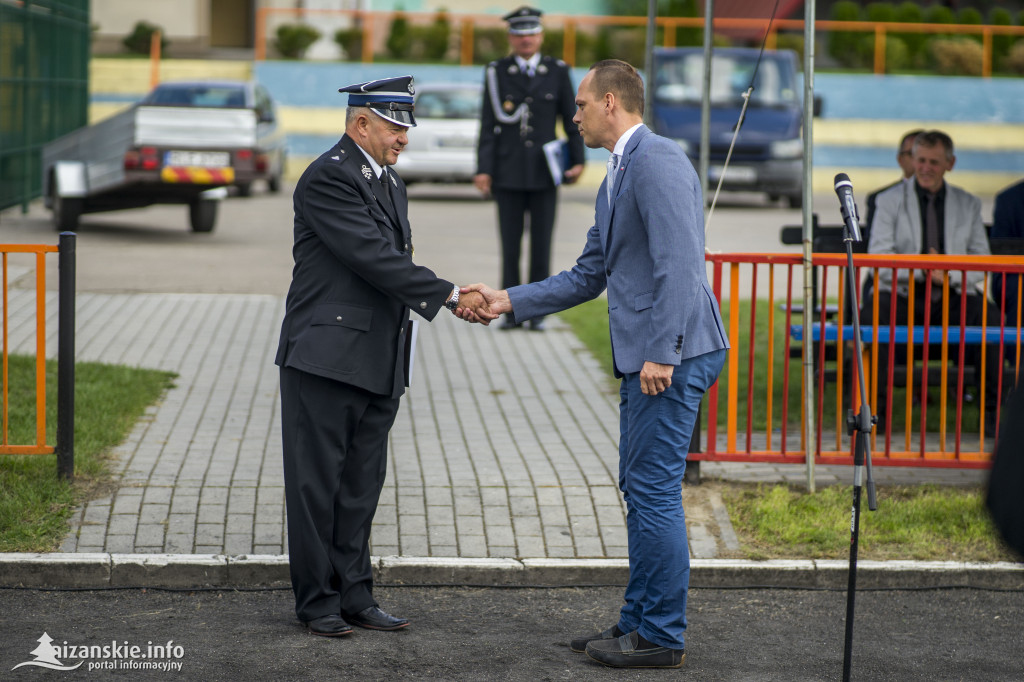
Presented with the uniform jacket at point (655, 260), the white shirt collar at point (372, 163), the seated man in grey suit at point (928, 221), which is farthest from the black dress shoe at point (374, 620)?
the seated man in grey suit at point (928, 221)

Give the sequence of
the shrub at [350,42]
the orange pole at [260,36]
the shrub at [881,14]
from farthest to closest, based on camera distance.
→ 1. the shrub at [881,14]
2. the shrub at [350,42]
3. the orange pole at [260,36]

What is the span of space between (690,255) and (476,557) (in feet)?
5.78

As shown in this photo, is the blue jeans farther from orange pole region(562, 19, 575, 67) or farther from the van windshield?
orange pole region(562, 19, 575, 67)

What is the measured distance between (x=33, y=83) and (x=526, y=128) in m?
10.6

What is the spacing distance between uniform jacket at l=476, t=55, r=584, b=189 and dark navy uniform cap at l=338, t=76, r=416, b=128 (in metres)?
5.19

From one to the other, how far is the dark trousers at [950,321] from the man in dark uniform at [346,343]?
10.5 feet

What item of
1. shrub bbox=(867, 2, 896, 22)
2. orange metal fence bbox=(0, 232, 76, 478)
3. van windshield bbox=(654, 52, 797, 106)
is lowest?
orange metal fence bbox=(0, 232, 76, 478)

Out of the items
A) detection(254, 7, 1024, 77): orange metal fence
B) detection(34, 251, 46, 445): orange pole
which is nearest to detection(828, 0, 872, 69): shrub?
detection(254, 7, 1024, 77): orange metal fence

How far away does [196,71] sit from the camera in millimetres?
29375

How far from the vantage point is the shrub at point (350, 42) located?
28.1 m

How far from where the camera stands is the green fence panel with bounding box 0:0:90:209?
16.7 meters

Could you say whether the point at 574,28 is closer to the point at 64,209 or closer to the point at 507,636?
the point at 64,209

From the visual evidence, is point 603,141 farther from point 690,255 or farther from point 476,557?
point 476,557

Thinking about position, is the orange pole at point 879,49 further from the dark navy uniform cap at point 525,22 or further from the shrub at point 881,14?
the dark navy uniform cap at point 525,22
